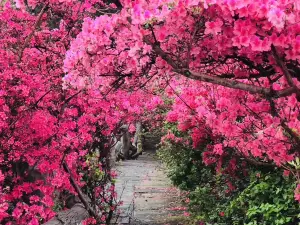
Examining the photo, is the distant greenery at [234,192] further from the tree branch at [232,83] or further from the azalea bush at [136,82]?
the tree branch at [232,83]

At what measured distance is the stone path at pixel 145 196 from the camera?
8.92m

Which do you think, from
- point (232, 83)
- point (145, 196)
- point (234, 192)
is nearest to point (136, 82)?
point (232, 83)

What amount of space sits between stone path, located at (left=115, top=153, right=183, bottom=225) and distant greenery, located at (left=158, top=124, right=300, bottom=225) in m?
0.94

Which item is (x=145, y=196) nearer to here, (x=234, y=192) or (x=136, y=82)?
(x=234, y=192)

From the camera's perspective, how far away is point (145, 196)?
11.2 meters

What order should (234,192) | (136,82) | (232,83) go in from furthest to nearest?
1. (234,192)
2. (136,82)
3. (232,83)

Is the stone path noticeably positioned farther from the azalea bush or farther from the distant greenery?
the azalea bush

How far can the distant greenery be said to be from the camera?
4539mm

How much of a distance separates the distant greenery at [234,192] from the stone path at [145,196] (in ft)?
3.08

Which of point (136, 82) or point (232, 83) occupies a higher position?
point (136, 82)

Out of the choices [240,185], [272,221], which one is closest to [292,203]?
[272,221]

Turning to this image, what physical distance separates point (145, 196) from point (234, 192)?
203 inches

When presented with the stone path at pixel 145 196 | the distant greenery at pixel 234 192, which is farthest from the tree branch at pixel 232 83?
the stone path at pixel 145 196

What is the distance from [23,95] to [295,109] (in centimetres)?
330
